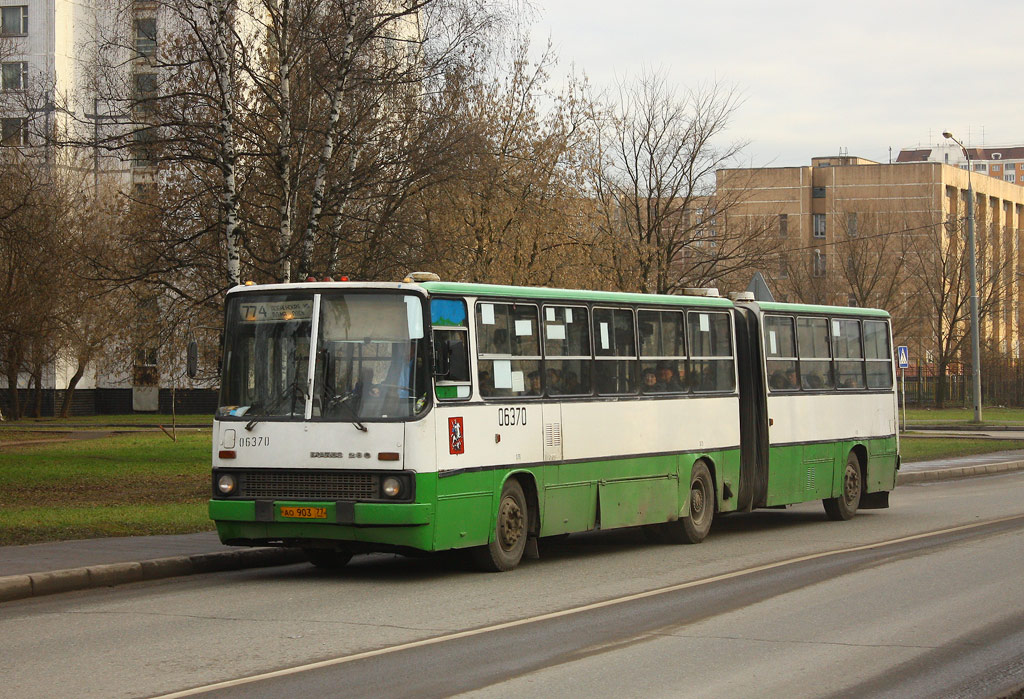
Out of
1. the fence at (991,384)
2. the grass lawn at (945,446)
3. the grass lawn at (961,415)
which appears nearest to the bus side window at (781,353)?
the grass lawn at (945,446)

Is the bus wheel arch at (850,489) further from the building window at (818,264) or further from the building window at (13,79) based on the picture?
the building window at (818,264)

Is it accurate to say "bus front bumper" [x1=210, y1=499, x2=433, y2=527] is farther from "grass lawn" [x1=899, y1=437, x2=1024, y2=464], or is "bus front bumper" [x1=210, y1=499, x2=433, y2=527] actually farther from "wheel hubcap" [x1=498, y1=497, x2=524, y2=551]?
"grass lawn" [x1=899, y1=437, x2=1024, y2=464]

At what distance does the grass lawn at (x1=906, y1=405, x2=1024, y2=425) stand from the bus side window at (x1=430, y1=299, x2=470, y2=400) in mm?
43917

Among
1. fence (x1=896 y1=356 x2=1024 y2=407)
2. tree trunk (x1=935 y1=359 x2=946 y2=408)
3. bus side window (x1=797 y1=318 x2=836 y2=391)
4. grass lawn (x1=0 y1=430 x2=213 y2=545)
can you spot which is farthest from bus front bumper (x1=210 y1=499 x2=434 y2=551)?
tree trunk (x1=935 y1=359 x2=946 y2=408)

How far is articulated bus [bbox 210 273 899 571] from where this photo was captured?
1309 centimetres

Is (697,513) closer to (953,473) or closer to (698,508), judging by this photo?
(698,508)

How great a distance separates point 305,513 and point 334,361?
58.0 inches

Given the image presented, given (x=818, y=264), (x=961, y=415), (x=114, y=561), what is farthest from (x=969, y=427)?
(x=818, y=264)

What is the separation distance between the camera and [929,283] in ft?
263

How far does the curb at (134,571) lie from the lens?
1217 cm

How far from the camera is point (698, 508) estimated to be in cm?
1764

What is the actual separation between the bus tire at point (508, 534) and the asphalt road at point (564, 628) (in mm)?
220

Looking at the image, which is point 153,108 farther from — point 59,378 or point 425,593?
point 59,378

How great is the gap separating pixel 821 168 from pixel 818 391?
10178 centimetres
